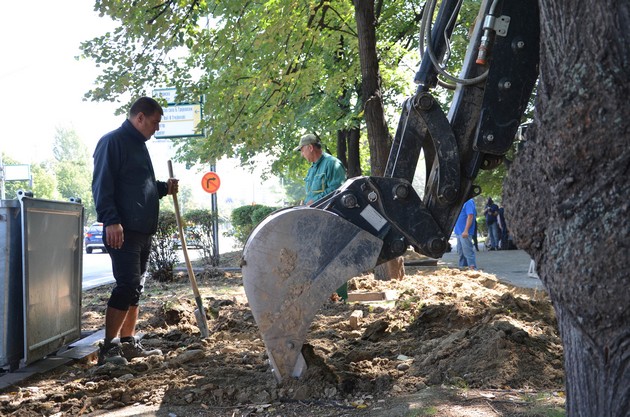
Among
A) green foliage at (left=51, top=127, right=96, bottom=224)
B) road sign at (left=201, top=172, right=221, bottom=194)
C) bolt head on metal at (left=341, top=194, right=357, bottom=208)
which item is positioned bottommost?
bolt head on metal at (left=341, top=194, right=357, bottom=208)

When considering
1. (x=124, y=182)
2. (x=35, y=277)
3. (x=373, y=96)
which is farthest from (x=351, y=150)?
(x=35, y=277)

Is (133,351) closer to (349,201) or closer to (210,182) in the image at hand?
(349,201)

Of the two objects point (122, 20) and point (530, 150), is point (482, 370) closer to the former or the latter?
point (530, 150)

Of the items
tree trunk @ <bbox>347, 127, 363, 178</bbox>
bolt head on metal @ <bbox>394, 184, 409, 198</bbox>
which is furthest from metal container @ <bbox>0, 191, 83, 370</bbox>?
tree trunk @ <bbox>347, 127, 363, 178</bbox>

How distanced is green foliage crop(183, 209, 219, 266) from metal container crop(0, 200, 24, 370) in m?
10.6

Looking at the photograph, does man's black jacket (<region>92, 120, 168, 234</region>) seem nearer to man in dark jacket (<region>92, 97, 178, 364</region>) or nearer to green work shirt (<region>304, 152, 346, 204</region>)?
man in dark jacket (<region>92, 97, 178, 364</region>)

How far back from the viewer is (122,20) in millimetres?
8547

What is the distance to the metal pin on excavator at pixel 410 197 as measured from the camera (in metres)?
4.25

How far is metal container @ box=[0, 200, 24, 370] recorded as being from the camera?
529 cm

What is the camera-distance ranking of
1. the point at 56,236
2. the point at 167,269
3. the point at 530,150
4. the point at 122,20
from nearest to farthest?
the point at 530,150 → the point at 56,236 → the point at 122,20 → the point at 167,269

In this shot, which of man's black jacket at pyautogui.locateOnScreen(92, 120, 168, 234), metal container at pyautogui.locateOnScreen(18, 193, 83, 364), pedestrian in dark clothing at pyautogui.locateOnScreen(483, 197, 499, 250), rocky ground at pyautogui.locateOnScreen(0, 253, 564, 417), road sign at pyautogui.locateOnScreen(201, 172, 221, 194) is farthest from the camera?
pedestrian in dark clothing at pyautogui.locateOnScreen(483, 197, 499, 250)

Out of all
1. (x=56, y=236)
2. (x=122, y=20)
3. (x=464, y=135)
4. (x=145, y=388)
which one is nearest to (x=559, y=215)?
(x=464, y=135)

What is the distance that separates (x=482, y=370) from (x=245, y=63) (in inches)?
302

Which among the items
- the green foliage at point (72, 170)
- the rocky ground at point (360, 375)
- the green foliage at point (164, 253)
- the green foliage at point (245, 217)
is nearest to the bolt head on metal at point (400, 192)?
the rocky ground at point (360, 375)
